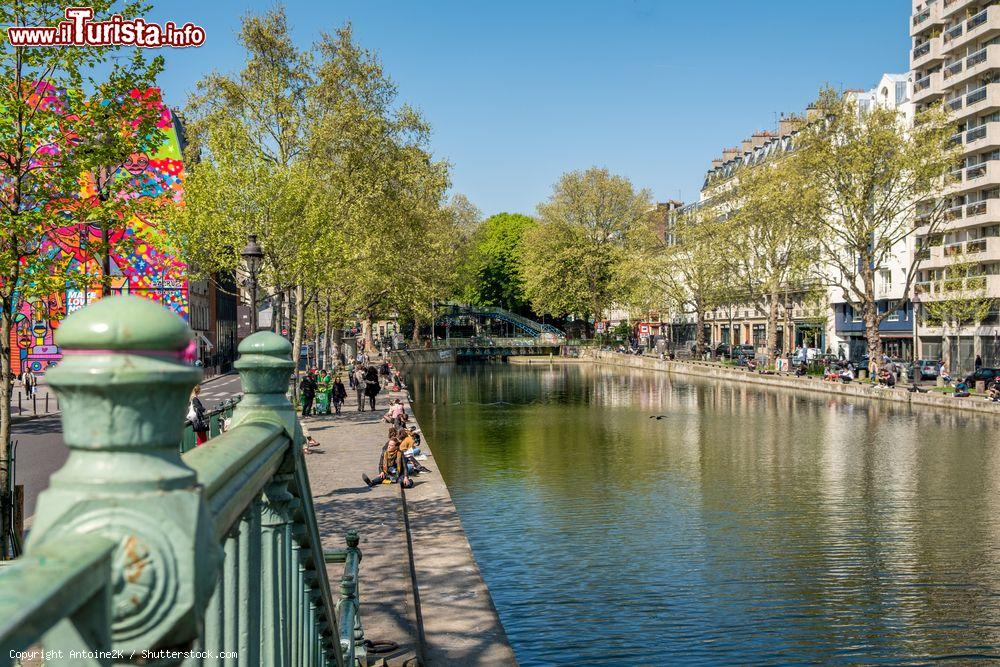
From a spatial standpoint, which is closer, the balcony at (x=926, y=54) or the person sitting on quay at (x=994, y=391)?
the person sitting on quay at (x=994, y=391)

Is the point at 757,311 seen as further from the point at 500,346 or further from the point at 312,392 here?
the point at 312,392

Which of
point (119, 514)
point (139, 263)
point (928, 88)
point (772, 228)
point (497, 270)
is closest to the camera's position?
point (119, 514)

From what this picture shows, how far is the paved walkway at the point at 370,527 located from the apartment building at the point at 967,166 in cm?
4086

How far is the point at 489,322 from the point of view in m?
114

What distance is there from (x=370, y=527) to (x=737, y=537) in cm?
726

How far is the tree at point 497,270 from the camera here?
11144 cm

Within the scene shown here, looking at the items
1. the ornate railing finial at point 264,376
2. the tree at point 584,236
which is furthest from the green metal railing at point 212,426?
the tree at point 584,236

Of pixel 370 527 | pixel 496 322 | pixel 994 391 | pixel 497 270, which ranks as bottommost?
pixel 370 527

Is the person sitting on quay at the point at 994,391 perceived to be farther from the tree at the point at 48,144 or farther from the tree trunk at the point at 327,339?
the tree at the point at 48,144

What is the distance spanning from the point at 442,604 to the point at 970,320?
55687mm

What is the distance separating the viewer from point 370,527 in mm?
15297

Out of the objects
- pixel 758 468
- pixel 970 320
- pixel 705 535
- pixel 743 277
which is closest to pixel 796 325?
pixel 743 277

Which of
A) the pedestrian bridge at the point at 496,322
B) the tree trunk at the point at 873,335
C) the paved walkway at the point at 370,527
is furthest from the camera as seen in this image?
the pedestrian bridge at the point at 496,322

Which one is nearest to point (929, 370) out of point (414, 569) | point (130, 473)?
point (414, 569)
